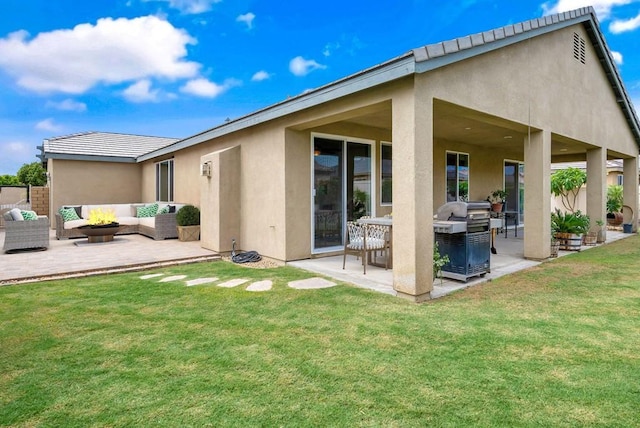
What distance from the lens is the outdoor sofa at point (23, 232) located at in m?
7.97

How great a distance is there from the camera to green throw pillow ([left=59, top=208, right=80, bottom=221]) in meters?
10.6

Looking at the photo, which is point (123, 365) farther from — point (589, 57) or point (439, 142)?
point (589, 57)

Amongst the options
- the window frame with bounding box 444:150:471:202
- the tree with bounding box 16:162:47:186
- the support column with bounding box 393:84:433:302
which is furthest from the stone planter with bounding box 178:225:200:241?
the tree with bounding box 16:162:47:186

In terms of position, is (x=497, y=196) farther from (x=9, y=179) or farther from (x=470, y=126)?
(x=9, y=179)

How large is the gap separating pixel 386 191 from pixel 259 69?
14084mm

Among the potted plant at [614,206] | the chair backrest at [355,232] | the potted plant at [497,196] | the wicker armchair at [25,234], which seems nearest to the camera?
the chair backrest at [355,232]

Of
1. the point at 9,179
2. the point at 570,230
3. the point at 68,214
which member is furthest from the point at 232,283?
the point at 9,179

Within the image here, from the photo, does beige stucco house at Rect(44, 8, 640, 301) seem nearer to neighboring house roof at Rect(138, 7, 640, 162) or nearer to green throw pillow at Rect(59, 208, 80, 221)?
neighboring house roof at Rect(138, 7, 640, 162)

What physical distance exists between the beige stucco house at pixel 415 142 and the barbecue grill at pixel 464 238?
83 cm

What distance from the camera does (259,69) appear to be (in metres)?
19.8

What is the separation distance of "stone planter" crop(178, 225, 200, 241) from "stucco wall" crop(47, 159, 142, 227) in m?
6.01

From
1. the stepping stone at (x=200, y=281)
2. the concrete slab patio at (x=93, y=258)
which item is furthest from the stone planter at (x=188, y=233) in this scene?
the stepping stone at (x=200, y=281)

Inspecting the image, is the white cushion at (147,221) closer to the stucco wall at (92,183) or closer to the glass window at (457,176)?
the stucco wall at (92,183)

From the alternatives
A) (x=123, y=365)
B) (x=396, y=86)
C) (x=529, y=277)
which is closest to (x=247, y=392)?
(x=123, y=365)
